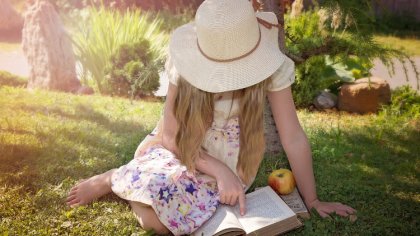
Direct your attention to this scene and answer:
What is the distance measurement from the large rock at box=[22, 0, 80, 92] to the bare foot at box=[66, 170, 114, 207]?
3.63m

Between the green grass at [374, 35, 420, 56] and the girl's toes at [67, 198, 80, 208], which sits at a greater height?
the girl's toes at [67, 198, 80, 208]

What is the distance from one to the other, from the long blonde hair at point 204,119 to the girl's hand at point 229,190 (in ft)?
0.60

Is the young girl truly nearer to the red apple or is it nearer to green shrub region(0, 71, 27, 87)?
the red apple

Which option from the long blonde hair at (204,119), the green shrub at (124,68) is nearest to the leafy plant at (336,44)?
the long blonde hair at (204,119)

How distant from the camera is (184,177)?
104 inches

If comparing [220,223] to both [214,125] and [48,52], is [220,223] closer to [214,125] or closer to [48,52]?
[214,125]

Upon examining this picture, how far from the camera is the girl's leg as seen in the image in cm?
260

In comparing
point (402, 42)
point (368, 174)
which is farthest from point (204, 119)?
point (402, 42)

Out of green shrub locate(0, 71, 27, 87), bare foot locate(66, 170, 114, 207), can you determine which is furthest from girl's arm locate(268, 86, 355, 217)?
green shrub locate(0, 71, 27, 87)

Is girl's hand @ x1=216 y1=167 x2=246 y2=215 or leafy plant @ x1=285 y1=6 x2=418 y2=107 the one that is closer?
girl's hand @ x1=216 y1=167 x2=246 y2=215

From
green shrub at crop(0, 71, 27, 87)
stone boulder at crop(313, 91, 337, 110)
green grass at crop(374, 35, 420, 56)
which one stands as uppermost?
green grass at crop(374, 35, 420, 56)

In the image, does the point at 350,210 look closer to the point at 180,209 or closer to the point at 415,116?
the point at 180,209

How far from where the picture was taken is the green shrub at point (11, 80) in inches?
244

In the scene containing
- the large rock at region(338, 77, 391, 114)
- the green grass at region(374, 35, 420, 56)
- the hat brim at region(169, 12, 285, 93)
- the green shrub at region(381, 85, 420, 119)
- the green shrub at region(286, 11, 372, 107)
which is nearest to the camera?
the hat brim at region(169, 12, 285, 93)
